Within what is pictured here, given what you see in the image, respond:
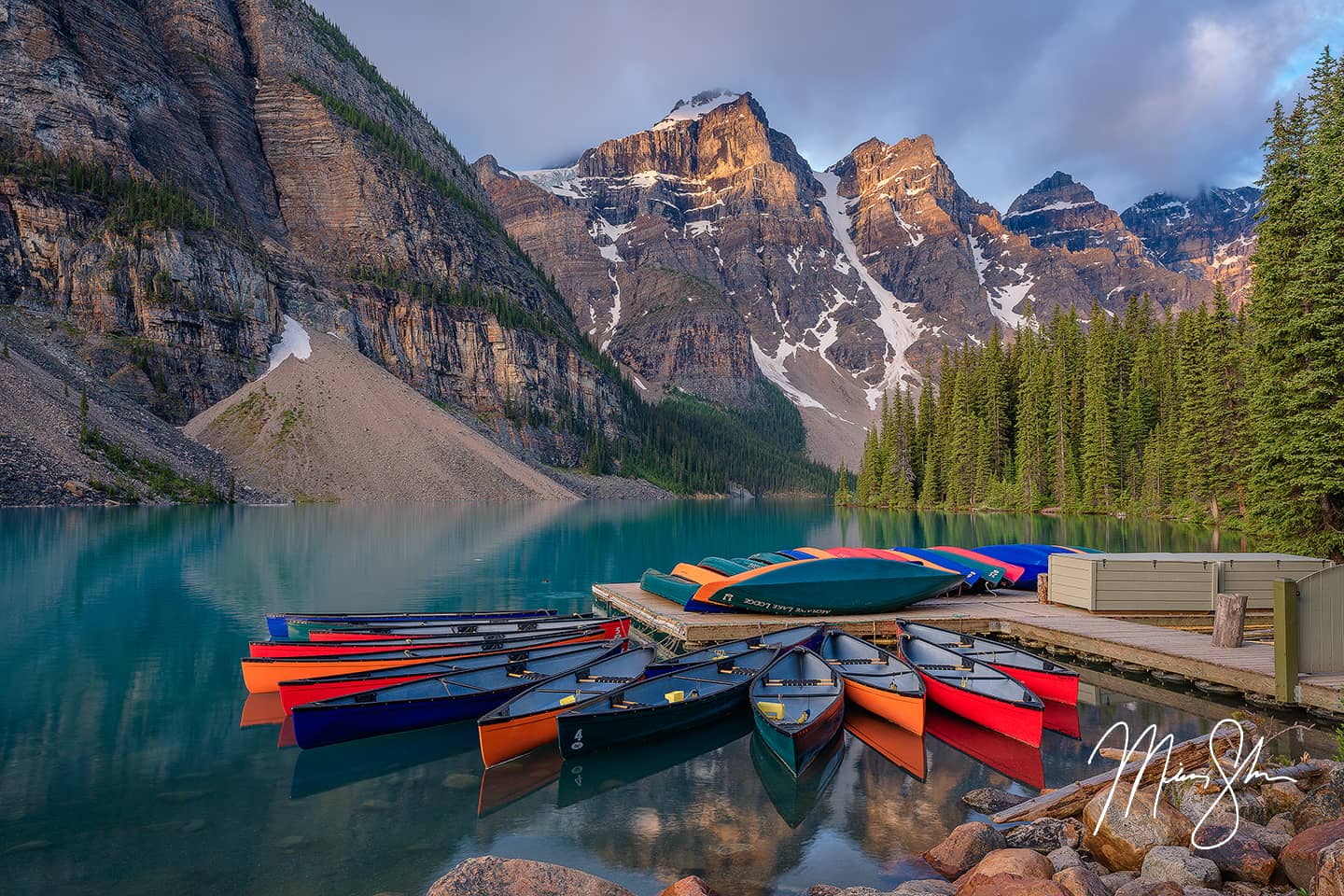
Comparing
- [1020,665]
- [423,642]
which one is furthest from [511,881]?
[1020,665]

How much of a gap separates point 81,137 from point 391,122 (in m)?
81.6

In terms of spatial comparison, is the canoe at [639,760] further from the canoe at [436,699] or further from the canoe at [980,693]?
the canoe at [980,693]

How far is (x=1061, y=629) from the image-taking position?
1980 cm

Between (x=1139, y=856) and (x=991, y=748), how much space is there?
5.77 meters

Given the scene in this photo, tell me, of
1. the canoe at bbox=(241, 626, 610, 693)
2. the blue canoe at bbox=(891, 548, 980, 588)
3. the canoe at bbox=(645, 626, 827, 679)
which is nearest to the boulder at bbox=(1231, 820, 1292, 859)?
the canoe at bbox=(645, 626, 827, 679)

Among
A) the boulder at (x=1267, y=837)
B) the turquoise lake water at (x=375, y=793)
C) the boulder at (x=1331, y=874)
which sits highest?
the boulder at (x=1331, y=874)

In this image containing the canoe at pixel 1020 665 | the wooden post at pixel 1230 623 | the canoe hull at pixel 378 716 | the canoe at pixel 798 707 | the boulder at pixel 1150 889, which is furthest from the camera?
the wooden post at pixel 1230 623

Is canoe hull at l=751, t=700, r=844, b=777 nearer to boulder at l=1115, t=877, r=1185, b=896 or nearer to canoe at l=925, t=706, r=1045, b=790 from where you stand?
canoe at l=925, t=706, r=1045, b=790

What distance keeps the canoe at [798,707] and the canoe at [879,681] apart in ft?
2.02

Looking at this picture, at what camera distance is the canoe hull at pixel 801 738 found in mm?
12023

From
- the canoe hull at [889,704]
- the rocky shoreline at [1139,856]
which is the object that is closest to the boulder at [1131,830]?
the rocky shoreline at [1139,856]

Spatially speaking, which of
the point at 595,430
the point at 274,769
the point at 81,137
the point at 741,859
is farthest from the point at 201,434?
the point at 741,859

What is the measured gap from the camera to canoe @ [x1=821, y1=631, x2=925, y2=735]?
14195mm

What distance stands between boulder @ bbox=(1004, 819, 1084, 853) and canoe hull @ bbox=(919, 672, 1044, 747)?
4.51 metres
